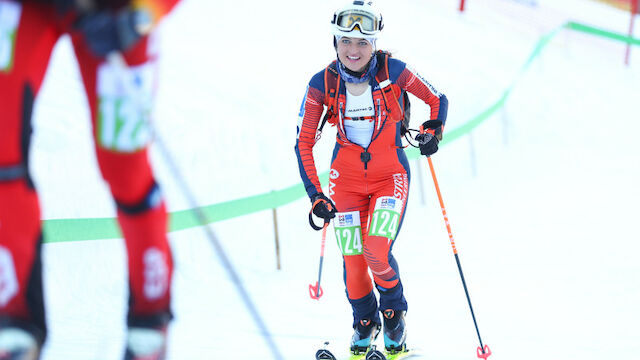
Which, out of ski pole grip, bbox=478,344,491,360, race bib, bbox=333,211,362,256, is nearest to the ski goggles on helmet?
race bib, bbox=333,211,362,256

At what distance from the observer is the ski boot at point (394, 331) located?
4.44m

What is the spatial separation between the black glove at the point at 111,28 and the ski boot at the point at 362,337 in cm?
313

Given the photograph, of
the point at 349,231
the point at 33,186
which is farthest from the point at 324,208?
the point at 33,186

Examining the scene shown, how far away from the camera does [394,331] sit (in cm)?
445

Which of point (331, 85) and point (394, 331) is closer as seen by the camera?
point (331, 85)

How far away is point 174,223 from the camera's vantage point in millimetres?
4625

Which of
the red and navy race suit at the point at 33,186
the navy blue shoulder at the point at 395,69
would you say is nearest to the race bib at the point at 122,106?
the red and navy race suit at the point at 33,186

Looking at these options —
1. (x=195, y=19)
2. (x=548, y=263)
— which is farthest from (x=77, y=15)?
(x=195, y=19)

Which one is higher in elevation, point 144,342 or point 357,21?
point 357,21

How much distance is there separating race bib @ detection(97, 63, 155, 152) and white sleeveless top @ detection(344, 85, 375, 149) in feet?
8.38

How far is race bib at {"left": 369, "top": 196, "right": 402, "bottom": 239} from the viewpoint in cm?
420

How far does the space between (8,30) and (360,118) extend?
2788 mm

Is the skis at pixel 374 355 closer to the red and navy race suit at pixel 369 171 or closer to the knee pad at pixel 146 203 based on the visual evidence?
the red and navy race suit at pixel 369 171

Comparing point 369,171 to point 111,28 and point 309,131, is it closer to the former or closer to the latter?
point 309,131
